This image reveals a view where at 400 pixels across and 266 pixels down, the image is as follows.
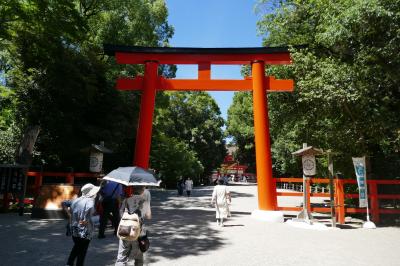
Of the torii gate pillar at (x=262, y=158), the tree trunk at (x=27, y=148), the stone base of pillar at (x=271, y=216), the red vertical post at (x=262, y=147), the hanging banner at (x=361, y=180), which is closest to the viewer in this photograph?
the hanging banner at (x=361, y=180)

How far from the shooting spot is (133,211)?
4.79 meters

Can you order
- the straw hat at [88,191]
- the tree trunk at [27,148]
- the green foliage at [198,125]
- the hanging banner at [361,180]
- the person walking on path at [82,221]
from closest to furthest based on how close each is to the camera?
1. the person walking on path at [82,221]
2. the straw hat at [88,191]
3. the hanging banner at [361,180]
4. the tree trunk at [27,148]
5. the green foliage at [198,125]

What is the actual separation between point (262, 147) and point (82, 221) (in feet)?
26.0

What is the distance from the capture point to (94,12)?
1934cm

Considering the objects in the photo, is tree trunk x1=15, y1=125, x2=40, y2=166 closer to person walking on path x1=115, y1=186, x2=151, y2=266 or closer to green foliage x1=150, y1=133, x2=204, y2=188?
person walking on path x1=115, y1=186, x2=151, y2=266

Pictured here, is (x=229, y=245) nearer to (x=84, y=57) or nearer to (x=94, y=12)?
(x=84, y=57)

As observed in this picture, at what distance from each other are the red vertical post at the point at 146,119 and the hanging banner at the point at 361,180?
7.15 m

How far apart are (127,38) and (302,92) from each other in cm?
1199

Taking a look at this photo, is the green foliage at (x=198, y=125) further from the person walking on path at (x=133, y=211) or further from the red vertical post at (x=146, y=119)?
the person walking on path at (x=133, y=211)

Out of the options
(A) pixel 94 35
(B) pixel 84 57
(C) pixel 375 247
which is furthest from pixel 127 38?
(C) pixel 375 247

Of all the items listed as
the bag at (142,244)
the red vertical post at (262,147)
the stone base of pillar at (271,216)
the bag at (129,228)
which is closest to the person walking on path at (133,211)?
the bag at (142,244)

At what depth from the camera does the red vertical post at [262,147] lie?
11203 millimetres

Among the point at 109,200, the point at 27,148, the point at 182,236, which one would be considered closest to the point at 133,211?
the point at 109,200

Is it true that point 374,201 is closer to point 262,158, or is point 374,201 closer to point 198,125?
point 262,158
